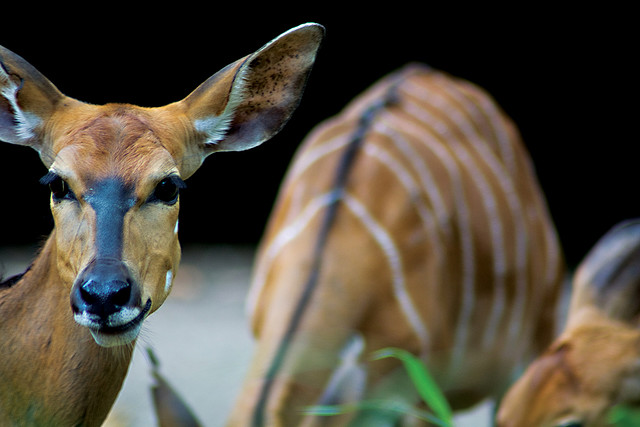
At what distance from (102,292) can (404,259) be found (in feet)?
5.88

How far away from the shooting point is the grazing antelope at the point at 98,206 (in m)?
1.16

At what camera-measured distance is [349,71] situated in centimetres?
651

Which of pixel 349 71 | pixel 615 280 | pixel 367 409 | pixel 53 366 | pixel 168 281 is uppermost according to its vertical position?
pixel 168 281

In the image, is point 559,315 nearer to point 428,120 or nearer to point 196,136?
point 428,120

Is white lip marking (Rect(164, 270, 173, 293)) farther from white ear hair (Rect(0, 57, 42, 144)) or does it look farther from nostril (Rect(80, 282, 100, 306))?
white ear hair (Rect(0, 57, 42, 144))

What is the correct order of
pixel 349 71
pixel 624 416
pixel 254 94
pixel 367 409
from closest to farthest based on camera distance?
pixel 254 94 → pixel 624 416 → pixel 367 409 → pixel 349 71

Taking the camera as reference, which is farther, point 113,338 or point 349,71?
point 349,71

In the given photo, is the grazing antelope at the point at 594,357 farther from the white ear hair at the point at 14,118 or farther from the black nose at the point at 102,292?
the white ear hair at the point at 14,118

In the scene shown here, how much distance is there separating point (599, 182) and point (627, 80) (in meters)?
0.90

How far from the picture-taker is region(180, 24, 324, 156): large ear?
125 cm

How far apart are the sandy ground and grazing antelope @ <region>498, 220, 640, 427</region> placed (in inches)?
38.6

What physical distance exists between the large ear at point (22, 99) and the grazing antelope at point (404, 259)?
922 millimetres

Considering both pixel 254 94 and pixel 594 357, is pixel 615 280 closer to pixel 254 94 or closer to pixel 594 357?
pixel 594 357

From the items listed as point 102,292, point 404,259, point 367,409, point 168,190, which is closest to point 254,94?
point 168,190
